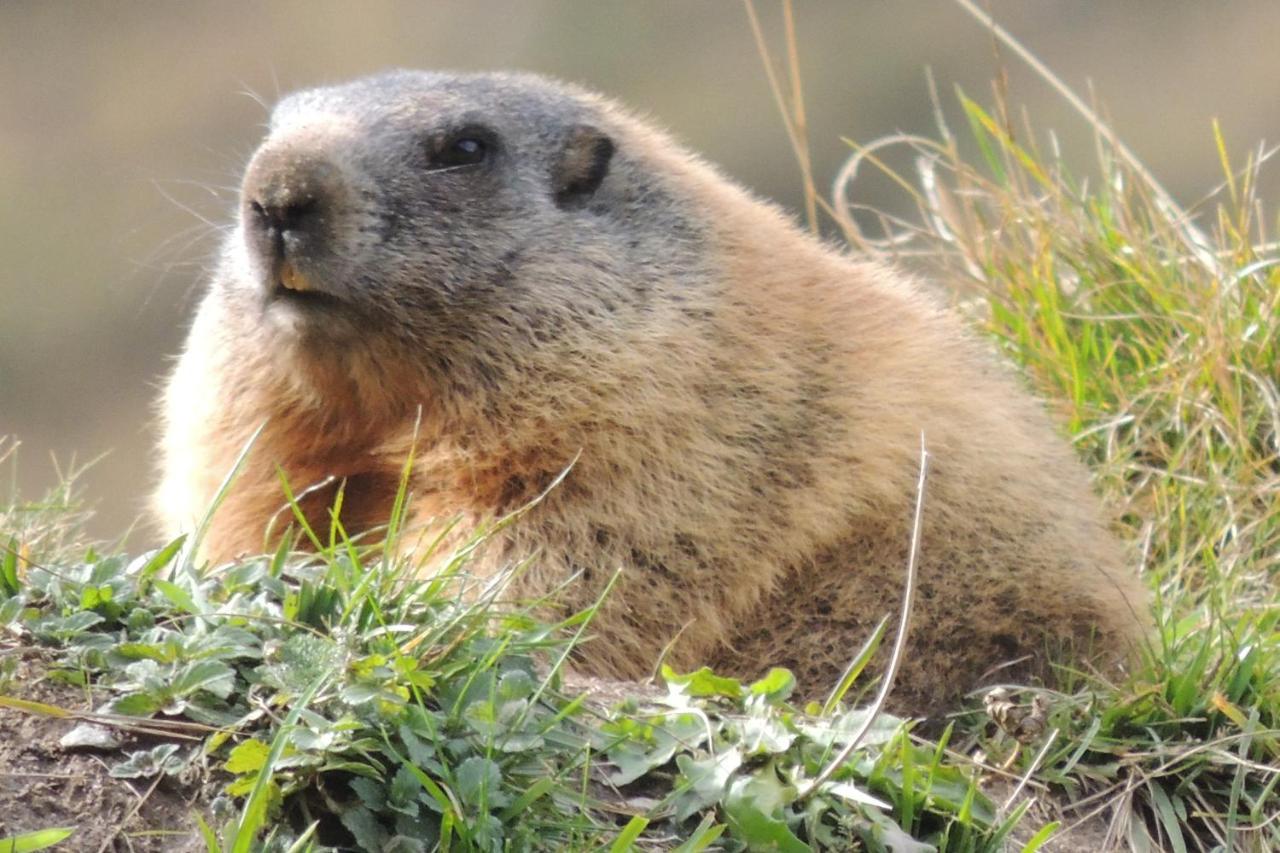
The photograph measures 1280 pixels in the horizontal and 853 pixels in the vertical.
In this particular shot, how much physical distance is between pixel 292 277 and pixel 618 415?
35.5 inches

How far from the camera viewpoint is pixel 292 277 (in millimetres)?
4445

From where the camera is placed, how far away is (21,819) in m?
2.85

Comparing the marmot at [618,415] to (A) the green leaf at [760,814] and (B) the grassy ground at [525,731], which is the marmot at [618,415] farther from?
(A) the green leaf at [760,814]

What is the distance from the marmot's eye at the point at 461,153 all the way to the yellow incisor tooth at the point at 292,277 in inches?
20.6

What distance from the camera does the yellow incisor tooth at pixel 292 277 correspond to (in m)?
4.43

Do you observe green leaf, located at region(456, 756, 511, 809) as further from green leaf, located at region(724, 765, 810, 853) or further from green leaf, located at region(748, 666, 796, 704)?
green leaf, located at region(748, 666, 796, 704)

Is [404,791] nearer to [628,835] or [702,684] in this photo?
[628,835]

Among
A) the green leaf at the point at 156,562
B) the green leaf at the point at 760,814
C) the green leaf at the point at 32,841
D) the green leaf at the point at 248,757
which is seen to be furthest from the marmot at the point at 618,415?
the green leaf at the point at 32,841

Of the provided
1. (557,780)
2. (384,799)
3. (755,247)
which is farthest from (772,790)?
(755,247)

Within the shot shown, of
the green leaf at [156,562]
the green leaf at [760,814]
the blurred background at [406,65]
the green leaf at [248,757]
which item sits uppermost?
the green leaf at [760,814]

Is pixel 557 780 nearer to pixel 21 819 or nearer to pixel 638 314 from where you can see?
pixel 21 819

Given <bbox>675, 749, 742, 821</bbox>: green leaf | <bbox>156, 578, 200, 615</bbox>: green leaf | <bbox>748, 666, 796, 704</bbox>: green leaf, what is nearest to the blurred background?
<bbox>156, 578, 200, 615</bbox>: green leaf

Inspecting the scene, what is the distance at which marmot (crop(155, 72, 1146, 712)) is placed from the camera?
4371mm

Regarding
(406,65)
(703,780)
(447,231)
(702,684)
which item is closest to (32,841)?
(703,780)
